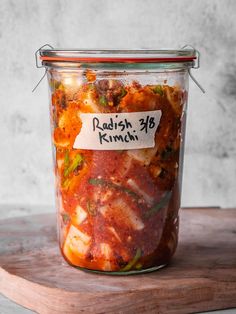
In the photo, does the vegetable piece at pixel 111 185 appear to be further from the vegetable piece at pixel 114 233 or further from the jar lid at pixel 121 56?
the jar lid at pixel 121 56

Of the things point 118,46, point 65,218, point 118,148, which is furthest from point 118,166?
point 118,46

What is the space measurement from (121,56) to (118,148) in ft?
0.46

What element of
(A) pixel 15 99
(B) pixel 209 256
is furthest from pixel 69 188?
Result: (A) pixel 15 99

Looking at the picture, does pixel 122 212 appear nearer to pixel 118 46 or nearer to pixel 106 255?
pixel 106 255

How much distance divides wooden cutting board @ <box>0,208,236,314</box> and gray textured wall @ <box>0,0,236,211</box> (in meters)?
0.38

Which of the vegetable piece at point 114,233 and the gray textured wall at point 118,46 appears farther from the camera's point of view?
the gray textured wall at point 118,46

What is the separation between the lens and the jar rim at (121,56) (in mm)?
906

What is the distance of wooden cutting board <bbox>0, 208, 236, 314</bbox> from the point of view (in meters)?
0.90

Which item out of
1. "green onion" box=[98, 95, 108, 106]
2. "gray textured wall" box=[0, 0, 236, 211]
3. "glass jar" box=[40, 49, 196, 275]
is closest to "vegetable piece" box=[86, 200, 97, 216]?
"glass jar" box=[40, 49, 196, 275]

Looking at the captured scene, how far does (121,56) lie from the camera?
0.98 meters

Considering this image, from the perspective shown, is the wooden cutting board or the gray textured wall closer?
the wooden cutting board

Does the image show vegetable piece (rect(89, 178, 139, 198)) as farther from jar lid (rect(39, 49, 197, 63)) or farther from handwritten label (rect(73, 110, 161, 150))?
jar lid (rect(39, 49, 197, 63))

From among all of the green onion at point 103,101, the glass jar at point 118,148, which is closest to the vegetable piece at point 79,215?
the glass jar at point 118,148

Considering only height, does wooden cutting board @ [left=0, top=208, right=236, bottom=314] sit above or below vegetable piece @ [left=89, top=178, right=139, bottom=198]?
below
